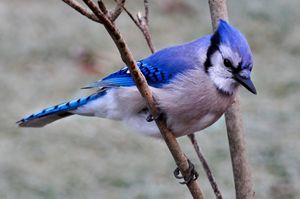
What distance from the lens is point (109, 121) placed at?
5.14 m

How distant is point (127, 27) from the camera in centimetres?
623

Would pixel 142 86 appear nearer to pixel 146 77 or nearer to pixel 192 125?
pixel 192 125

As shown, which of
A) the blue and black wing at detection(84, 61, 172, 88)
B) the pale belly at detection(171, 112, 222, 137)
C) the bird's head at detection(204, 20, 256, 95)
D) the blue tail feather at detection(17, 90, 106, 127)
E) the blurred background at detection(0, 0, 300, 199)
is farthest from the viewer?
the blurred background at detection(0, 0, 300, 199)

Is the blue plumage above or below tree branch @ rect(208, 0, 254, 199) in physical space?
above

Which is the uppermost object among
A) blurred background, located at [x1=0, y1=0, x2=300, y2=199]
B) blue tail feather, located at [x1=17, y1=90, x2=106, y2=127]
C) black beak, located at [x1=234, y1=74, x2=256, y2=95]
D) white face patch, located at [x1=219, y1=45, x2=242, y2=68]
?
white face patch, located at [x1=219, y1=45, x2=242, y2=68]

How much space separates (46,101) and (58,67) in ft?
1.72

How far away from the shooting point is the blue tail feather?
3.18m

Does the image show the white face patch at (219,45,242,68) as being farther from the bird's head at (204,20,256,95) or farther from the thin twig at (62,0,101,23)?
the thin twig at (62,0,101,23)

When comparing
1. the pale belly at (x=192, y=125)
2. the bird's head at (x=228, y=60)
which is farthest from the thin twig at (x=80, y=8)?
the pale belly at (x=192, y=125)

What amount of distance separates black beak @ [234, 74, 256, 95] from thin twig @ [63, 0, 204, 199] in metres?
0.31

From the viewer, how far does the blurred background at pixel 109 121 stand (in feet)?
14.5

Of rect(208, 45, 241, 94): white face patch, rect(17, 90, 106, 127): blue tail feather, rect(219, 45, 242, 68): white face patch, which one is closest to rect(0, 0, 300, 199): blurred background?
rect(17, 90, 106, 127): blue tail feather

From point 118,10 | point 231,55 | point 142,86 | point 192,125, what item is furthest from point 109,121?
point 118,10

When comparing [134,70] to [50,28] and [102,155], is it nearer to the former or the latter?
[102,155]
